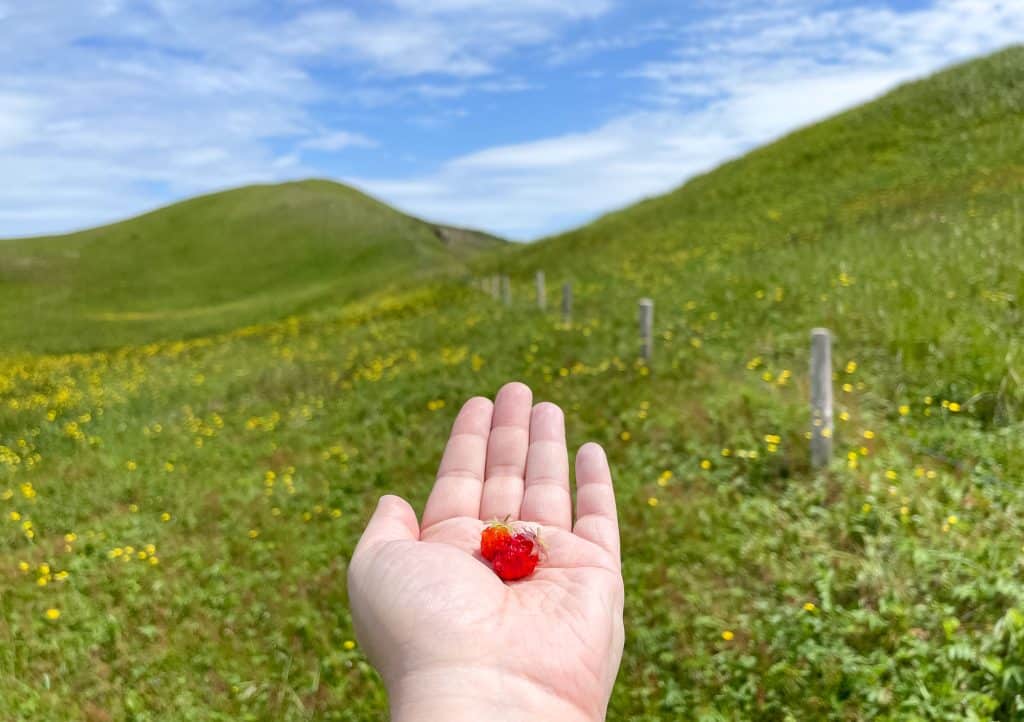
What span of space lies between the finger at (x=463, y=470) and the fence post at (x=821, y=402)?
11.8 ft

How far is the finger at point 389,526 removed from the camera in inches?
124

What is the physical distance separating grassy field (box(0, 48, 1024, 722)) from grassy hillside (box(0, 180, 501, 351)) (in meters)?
25.2

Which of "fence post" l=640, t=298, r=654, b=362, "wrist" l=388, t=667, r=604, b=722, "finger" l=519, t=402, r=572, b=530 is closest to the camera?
"wrist" l=388, t=667, r=604, b=722

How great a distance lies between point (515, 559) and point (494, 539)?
129mm

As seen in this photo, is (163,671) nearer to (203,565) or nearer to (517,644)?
(203,565)

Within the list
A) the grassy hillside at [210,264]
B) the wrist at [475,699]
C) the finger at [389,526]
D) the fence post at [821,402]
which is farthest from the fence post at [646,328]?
the grassy hillside at [210,264]

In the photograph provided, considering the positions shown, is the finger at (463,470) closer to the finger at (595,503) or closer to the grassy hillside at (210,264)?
the finger at (595,503)

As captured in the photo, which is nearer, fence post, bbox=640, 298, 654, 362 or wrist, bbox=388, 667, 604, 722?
wrist, bbox=388, 667, 604, 722

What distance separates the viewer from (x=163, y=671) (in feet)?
18.2

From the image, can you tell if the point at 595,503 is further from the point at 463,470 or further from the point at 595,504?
the point at 463,470

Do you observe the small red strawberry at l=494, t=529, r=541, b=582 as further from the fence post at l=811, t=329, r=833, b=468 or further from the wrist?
the fence post at l=811, t=329, r=833, b=468

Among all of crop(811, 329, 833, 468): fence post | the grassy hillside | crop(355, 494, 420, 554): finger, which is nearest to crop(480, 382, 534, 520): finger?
crop(355, 494, 420, 554): finger

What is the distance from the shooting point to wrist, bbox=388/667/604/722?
231 centimetres

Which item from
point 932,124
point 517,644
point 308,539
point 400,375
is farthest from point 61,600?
point 932,124
